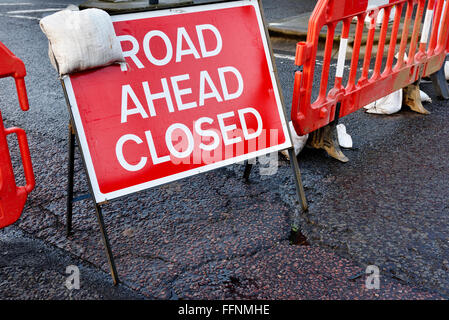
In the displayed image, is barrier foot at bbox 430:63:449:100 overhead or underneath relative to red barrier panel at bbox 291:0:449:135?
underneath

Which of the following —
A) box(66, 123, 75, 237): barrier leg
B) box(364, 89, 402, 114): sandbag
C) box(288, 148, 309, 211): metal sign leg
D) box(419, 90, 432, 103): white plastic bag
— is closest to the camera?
box(66, 123, 75, 237): barrier leg

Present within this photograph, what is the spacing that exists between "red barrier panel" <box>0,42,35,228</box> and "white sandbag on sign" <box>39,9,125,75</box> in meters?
0.20

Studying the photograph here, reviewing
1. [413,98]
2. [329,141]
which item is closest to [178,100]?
[329,141]

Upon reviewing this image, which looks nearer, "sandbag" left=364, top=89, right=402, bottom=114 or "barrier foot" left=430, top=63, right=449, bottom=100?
"sandbag" left=364, top=89, right=402, bottom=114

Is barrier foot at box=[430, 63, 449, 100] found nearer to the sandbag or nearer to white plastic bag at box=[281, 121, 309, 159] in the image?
the sandbag

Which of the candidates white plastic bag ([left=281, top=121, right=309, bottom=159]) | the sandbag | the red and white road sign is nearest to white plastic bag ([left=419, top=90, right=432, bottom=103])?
the sandbag

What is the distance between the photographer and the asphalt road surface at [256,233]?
254 cm

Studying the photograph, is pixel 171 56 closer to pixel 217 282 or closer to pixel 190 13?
pixel 190 13

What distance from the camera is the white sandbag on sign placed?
227 cm

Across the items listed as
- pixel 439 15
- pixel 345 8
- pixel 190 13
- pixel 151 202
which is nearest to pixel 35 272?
pixel 151 202

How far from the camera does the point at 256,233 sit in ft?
9.78

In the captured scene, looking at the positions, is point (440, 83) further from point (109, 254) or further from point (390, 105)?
point (109, 254)

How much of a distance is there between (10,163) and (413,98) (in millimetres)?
3989

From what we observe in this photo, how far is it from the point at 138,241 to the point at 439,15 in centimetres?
381
